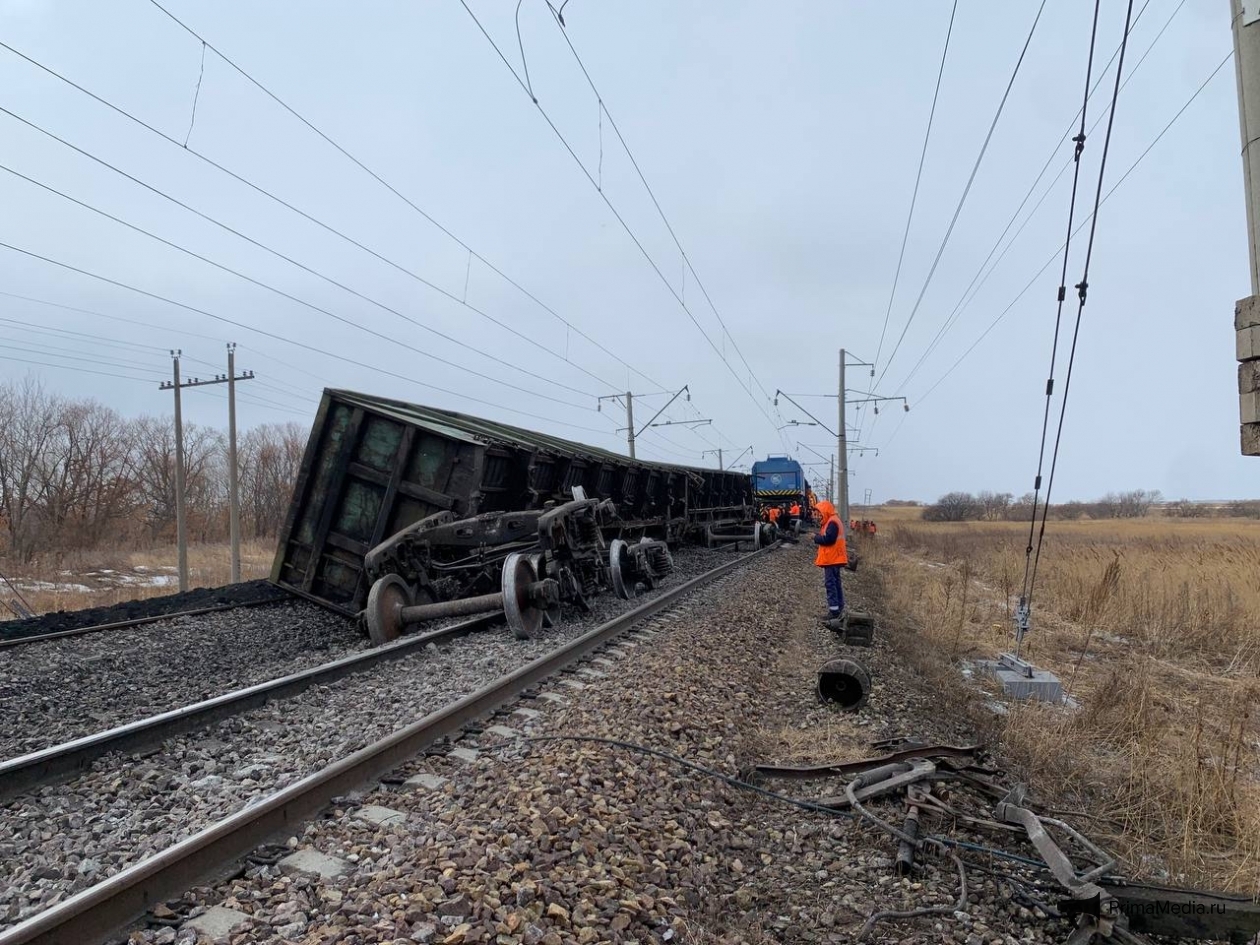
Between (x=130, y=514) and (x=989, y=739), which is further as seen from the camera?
(x=130, y=514)

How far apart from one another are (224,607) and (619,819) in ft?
28.9

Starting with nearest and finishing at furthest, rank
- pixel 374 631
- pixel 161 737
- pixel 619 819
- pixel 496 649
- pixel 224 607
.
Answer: pixel 619 819 → pixel 161 737 → pixel 496 649 → pixel 374 631 → pixel 224 607

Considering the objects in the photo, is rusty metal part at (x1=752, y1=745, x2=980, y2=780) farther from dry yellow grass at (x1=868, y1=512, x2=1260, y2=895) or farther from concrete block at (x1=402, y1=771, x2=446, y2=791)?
concrete block at (x1=402, y1=771, x2=446, y2=791)

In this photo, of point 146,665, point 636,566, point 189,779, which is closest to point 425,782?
point 189,779

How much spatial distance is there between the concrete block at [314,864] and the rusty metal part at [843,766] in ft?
8.00

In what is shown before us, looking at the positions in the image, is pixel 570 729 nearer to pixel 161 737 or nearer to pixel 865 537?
pixel 161 737

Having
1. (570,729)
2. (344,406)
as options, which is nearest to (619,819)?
(570,729)

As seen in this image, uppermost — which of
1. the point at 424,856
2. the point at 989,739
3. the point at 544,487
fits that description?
the point at 544,487

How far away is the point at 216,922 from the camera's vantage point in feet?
8.03

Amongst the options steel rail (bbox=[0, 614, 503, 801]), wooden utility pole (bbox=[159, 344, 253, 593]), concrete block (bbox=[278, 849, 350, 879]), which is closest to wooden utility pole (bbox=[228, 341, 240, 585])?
wooden utility pole (bbox=[159, 344, 253, 593])

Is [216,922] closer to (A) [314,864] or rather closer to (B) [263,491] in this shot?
(A) [314,864]

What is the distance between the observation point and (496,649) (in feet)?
22.4

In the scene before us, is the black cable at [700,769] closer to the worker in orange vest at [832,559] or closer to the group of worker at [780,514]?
the worker in orange vest at [832,559]

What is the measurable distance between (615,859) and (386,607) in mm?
5289
